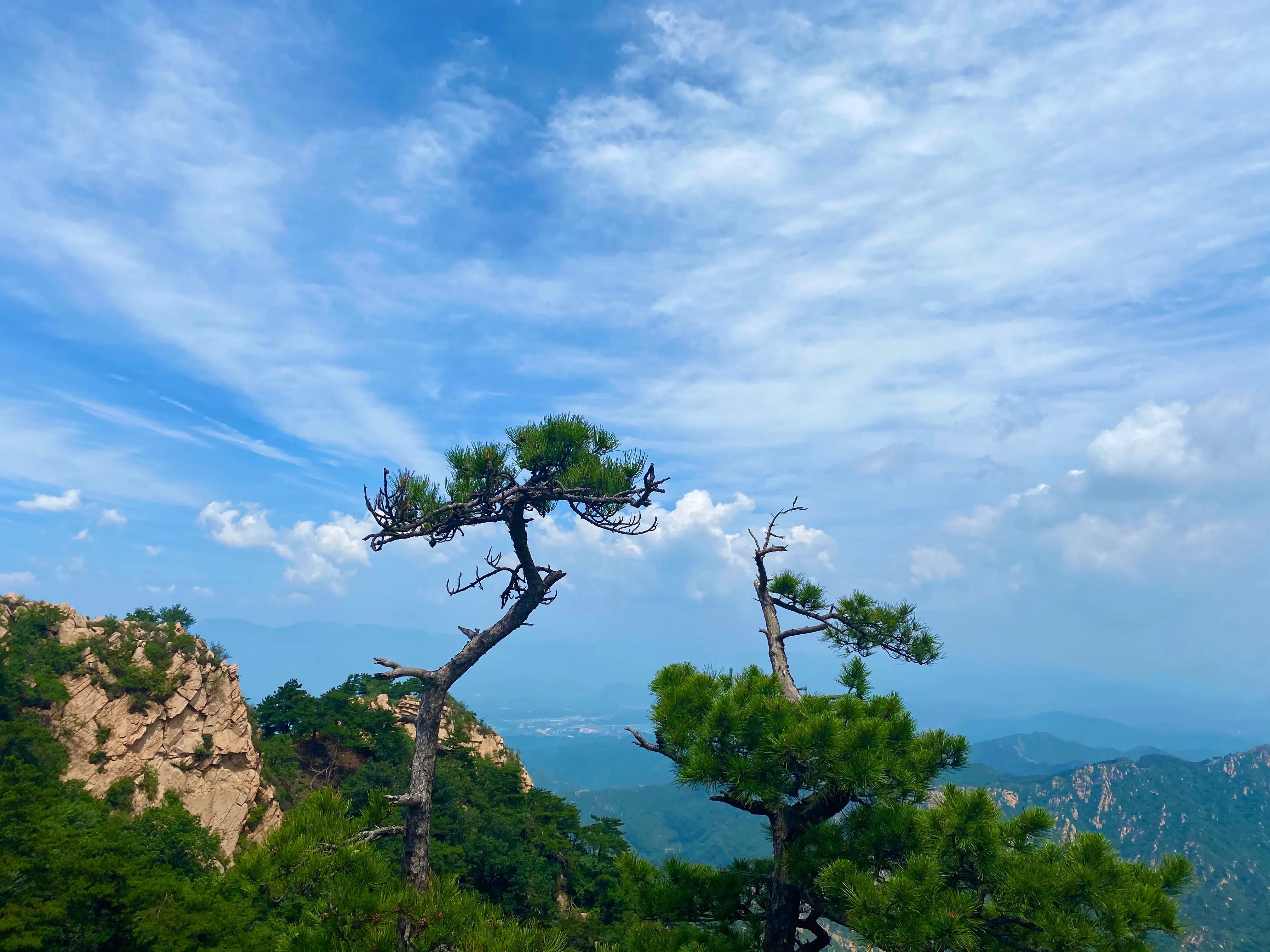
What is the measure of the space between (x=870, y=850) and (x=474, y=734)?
118 feet

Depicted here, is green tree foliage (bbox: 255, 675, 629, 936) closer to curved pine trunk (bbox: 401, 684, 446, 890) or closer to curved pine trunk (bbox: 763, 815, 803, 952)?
curved pine trunk (bbox: 763, 815, 803, 952)

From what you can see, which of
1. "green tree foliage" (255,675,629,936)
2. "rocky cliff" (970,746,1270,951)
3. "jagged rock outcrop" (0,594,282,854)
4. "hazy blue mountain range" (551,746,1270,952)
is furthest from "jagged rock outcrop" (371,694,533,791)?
"rocky cliff" (970,746,1270,951)

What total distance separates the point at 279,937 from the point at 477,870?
2514 centimetres

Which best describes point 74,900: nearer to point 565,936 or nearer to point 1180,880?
point 565,936

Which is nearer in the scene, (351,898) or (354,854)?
(351,898)

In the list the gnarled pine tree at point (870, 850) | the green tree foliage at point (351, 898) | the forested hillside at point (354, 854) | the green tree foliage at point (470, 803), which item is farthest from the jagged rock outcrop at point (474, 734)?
the green tree foliage at point (351, 898)

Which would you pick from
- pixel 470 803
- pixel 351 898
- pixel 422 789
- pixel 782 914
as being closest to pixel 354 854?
pixel 351 898

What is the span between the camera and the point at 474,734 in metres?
37.3

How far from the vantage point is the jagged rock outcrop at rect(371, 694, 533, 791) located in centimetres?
3306

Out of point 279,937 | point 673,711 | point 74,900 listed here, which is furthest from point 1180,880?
point 74,900

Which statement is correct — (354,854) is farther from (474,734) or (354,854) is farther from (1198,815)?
(1198,815)

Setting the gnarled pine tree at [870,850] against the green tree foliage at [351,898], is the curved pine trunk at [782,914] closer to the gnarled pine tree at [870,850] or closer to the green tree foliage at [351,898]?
the gnarled pine tree at [870,850]

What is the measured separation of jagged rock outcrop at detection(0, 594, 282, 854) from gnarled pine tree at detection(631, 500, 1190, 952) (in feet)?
72.5

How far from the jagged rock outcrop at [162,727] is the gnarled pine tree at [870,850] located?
870 inches
